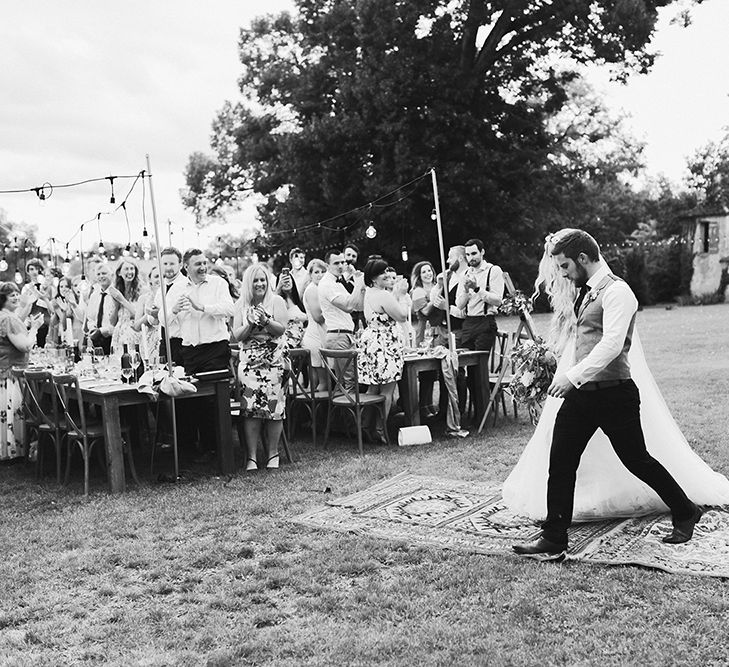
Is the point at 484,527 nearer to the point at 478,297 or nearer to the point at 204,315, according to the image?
the point at 204,315

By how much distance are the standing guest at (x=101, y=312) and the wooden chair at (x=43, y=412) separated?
51.2 inches

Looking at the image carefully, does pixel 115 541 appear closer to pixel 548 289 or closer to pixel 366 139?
pixel 548 289

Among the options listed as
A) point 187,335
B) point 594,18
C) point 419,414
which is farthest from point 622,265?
point 187,335

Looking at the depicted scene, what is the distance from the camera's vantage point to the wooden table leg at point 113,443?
6.71 meters

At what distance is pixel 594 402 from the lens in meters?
4.59

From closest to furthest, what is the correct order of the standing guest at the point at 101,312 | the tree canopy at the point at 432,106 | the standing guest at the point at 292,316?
1. the standing guest at the point at 101,312
2. the standing guest at the point at 292,316
3. the tree canopy at the point at 432,106

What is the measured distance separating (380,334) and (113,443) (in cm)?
270

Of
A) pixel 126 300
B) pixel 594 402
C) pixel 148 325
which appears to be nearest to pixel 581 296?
pixel 594 402

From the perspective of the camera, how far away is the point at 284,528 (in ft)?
18.1

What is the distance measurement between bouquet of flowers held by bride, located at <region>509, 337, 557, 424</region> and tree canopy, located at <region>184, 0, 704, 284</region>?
15.6 m

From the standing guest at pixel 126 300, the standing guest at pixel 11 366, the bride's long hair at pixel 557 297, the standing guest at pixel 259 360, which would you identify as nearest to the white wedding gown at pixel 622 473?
the bride's long hair at pixel 557 297

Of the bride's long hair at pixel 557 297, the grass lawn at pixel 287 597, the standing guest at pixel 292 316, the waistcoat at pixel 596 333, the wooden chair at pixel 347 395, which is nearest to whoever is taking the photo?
the grass lawn at pixel 287 597

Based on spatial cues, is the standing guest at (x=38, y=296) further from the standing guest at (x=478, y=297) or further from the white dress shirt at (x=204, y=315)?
the standing guest at (x=478, y=297)

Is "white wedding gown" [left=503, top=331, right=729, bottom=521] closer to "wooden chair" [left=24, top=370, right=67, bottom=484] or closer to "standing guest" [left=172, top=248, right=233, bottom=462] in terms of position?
"standing guest" [left=172, top=248, right=233, bottom=462]
